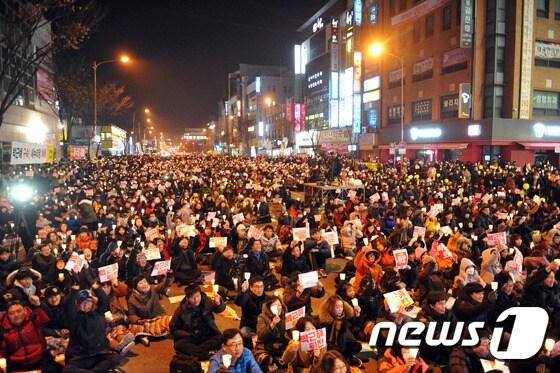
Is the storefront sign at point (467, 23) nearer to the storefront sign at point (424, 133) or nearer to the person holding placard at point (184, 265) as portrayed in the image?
the storefront sign at point (424, 133)

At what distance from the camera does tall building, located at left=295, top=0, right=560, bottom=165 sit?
36.2 metres

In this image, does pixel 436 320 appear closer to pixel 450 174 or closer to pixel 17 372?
pixel 17 372

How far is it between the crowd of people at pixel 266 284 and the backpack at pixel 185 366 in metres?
0.02

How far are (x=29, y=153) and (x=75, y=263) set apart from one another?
287 inches

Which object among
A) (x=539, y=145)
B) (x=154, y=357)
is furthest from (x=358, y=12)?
(x=154, y=357)

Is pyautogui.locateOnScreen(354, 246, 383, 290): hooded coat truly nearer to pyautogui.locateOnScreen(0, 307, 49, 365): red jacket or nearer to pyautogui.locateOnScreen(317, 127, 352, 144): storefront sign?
pyautogui.locateOnScreen(0, 307, 49, 365): red jacket

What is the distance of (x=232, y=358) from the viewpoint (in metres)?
5.26

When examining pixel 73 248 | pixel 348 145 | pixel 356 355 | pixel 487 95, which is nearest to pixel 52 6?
pixel 73 248

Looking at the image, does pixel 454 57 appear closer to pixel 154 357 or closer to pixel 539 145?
pixel 539 145

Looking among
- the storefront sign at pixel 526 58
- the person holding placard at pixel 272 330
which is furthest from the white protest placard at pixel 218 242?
the storefront sign at pixel 526 58

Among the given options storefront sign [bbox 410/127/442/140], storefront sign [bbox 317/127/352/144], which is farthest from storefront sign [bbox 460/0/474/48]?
storefront sign [bbox 317/127/352/144]

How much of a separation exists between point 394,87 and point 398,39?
4732mm

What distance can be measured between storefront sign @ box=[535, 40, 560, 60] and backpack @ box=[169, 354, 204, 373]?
3879 cm

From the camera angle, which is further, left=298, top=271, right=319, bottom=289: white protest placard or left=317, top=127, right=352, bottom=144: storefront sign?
left=317, top=127, right=352, bottom=144: storefront sign
